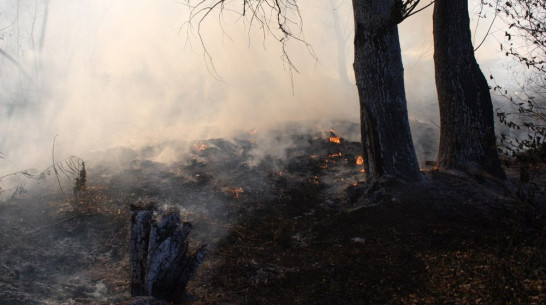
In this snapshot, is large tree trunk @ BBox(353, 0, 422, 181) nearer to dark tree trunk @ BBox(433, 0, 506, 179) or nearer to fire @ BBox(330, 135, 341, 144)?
dark tree trunk @ BBox(433, 0, 506, 179)

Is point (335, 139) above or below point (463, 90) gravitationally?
below

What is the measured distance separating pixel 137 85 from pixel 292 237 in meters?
9.49

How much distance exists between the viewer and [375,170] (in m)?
6.22

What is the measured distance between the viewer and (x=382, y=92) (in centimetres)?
599

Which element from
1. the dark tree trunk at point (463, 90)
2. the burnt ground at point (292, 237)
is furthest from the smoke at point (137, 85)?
the dark tree trunk at point (463, 90)

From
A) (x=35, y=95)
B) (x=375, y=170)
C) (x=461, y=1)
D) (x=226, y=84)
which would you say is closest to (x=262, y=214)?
(x=375, y=170)

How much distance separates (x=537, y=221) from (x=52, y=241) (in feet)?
21.1

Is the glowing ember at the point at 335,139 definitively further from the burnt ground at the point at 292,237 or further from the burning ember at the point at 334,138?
the burnt ground at the point at 292,237

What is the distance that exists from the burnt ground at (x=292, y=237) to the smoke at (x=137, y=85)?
1.92 metres

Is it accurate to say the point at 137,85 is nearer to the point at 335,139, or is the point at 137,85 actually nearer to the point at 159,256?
the point at 335,139

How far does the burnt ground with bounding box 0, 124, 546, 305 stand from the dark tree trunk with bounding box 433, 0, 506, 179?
450 mm

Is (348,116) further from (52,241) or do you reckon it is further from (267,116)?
(52,241)

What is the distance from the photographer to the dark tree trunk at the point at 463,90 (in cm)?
615

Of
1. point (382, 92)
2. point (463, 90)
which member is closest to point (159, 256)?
point (382, 92)
